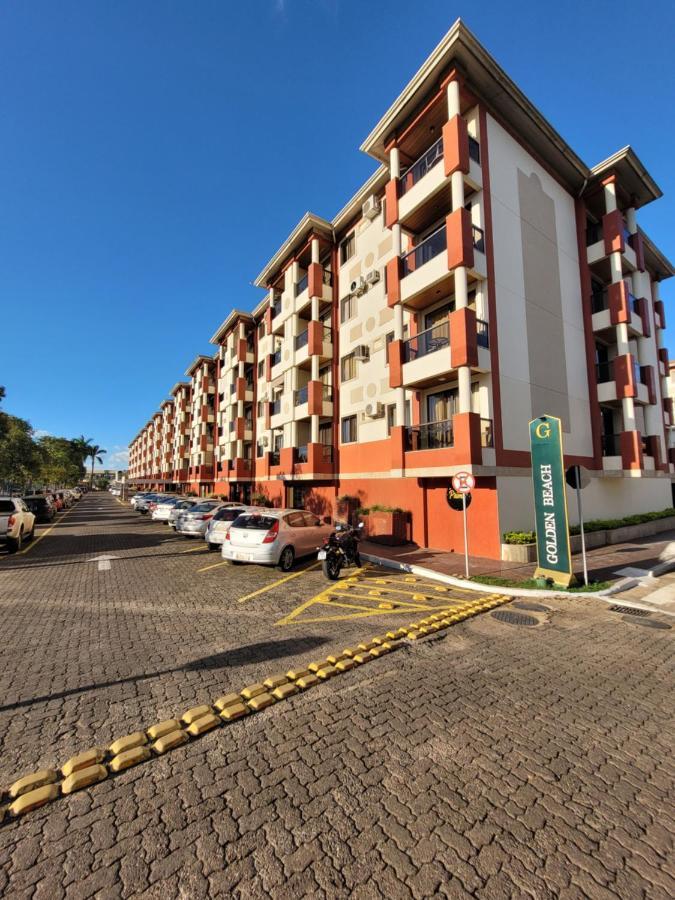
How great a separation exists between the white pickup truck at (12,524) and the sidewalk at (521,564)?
504 inches

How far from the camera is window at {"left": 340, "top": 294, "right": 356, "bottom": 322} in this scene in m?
21.0

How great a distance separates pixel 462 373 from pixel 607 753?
10.6 m

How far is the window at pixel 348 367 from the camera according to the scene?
20511mm

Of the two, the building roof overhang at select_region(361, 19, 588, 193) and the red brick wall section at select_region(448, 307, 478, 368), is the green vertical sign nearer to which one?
the red brick wall section at select_region(448, 307, 478, 368)

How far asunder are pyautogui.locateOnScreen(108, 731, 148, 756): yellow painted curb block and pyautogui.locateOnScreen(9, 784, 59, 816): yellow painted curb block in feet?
1.59

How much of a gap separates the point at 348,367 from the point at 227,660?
57.0 feet

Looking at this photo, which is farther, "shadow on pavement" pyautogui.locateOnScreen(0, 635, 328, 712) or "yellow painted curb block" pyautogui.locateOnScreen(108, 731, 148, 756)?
"shadow on pavement" pyautogui.locateOnScreen(0, 635, 328, 712)

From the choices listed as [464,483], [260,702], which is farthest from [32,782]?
[464,483]

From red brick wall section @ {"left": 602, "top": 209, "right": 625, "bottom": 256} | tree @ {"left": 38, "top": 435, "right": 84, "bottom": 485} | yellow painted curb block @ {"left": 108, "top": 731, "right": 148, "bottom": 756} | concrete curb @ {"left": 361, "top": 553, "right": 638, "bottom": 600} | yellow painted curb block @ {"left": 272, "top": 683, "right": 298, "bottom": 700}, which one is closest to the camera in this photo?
yellow painted curb block @ {"left": 108, "top": 731, "right": 148, "bottom": 756}

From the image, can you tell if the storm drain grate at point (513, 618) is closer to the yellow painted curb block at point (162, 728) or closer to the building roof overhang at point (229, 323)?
the yellow painted curb block at point (162, 728)

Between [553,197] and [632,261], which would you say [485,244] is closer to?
[553,197]

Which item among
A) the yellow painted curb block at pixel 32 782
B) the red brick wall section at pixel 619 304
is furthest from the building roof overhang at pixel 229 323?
the yellow painted curb block at pixel 32 782

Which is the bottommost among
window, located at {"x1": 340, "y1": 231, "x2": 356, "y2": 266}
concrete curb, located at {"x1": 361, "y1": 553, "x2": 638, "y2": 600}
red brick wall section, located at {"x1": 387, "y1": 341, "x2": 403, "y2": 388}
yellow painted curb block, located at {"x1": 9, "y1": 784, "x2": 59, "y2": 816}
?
concrete curb, located at {"x1": 361, "y1": 553, "x2": 638, "y2": 600}

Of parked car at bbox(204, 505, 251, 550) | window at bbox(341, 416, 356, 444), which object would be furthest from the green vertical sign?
window at bbox(341, 416, 356, 444)
